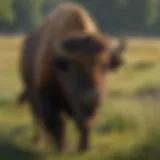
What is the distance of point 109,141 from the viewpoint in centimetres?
107

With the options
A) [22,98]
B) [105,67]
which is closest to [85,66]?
[105,67]

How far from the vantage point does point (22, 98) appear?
1.09 metres

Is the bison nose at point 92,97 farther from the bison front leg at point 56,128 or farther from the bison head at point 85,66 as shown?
the bison front leg at point 56,128

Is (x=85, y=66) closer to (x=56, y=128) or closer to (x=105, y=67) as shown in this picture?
(x=105, y=67)

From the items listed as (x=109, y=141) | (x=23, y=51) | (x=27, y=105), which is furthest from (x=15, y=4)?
(x=109, y=141)

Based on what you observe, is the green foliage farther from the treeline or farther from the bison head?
the bison head

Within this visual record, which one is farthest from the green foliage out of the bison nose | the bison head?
the bison nose

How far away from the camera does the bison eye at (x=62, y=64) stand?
107cm

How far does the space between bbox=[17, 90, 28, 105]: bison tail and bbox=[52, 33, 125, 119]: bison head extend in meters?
0.07

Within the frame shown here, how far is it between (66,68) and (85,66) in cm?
5

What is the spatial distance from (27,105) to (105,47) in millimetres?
199

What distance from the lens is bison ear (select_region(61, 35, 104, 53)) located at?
105cm

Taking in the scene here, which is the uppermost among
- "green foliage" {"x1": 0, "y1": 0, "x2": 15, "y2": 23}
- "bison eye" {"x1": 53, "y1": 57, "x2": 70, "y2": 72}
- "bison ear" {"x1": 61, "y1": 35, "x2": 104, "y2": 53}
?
"green foliage" {"x1": 0, "y1": 0, "x2": 15, "y2": 23}

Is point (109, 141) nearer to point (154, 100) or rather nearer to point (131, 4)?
point (154, 100)
